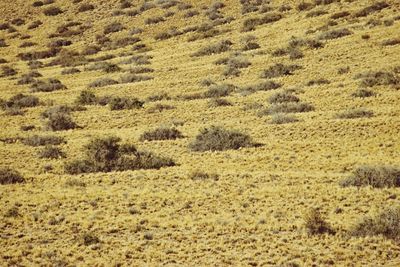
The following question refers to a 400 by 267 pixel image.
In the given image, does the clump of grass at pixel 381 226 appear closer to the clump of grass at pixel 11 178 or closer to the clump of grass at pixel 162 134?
the clump of grass at pixel 162 134

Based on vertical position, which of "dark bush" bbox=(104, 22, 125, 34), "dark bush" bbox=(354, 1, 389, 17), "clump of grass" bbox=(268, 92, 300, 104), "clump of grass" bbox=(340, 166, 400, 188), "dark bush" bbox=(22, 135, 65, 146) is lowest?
"clump of grass" bbox=(268, 92, 300, 104)

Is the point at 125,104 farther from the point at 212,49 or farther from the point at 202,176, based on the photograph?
the point at 212,49

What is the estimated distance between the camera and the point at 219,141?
19609 millimetres

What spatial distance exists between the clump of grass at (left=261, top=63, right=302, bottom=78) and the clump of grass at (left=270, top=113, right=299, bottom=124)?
7.41 m

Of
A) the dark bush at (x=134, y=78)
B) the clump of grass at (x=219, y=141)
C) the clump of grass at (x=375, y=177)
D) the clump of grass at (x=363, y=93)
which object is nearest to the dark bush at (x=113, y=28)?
the dark bush at (x=134, y=78)

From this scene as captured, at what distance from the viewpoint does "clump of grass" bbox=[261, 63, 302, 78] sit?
29.2 meters

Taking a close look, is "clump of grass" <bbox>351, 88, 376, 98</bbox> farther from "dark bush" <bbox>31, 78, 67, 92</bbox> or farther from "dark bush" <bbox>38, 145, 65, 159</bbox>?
"dark bush" <bbox>31, 78, 67, 92</bbox>

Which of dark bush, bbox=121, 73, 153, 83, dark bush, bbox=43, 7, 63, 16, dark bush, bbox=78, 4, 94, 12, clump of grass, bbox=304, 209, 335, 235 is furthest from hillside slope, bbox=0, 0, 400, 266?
dark bush, bbox=43, 7, 63, 16

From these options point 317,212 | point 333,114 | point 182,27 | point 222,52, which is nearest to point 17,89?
point 222,52

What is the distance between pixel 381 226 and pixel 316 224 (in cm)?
142

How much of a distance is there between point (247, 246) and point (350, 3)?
108 feet

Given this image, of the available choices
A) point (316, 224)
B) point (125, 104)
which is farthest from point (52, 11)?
point (316, 224)

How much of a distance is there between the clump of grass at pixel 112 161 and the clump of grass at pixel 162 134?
6.62 ft

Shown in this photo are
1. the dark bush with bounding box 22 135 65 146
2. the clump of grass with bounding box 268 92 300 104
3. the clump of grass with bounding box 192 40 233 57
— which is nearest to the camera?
the dark bush with bounding box 22 135 65 146
